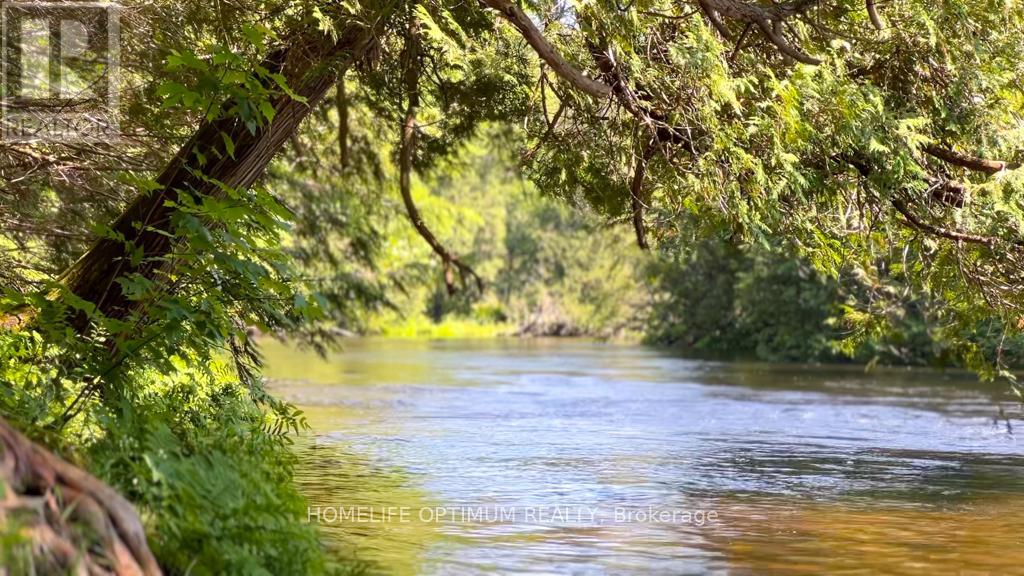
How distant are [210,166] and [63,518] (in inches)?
149

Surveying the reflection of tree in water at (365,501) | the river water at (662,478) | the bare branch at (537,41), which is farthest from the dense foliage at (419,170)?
the river water at (662,478)

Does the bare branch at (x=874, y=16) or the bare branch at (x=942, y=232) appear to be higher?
the bare branch at (x=874, y=16)

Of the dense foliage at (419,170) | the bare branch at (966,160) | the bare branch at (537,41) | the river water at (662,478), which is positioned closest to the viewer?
the dense foliage at (419,170)

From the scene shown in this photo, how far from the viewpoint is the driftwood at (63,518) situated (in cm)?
470

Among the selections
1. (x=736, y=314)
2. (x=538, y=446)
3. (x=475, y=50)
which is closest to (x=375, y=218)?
(x=538, y=446)

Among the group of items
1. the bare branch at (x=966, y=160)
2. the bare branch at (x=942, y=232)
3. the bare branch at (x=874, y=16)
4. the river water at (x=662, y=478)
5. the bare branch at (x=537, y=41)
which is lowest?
the river water at (x=662, y=478)

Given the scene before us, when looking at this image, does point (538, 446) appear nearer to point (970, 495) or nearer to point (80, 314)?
point (970, 495)

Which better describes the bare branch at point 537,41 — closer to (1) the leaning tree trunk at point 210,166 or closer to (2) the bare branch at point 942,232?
(1) the leaning tree trunk at point 210,166

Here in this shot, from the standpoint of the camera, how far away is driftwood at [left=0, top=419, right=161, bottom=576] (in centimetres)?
470

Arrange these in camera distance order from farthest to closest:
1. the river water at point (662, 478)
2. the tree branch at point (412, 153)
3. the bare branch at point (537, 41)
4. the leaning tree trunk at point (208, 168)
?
the tree branch at point (412, 153)
the river water at point (662, 478)
the bare branch at point (537, 41)
the leaning tree trunk at point (208, 168)

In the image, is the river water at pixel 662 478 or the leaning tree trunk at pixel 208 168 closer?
the leaning tree trunk at pixel 208 168

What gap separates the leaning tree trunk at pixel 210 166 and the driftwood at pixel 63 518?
249 cm

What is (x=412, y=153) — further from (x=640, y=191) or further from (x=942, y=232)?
(x=942, y=232)

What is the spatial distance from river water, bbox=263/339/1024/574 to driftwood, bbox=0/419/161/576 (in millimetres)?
2686
